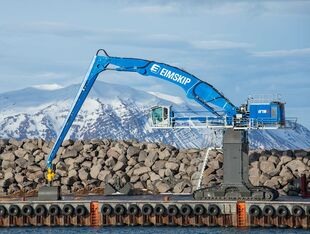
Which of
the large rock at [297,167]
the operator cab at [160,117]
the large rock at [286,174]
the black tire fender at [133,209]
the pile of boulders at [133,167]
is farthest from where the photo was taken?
the large rock at [297,167]

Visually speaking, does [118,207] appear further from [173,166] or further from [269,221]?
[173,166]

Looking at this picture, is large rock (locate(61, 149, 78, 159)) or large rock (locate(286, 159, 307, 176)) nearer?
large rock (locate(286, 159, 307, 176))

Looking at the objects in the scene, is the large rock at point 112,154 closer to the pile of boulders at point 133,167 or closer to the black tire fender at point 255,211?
the pile of boulders at point 133,167

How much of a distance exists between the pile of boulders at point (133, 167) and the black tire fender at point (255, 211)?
1179 cm

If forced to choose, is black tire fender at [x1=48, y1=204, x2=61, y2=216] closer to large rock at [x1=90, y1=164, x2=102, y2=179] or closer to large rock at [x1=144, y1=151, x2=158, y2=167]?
large rock at [x1=90, y1=164, x2=102, y2=179]

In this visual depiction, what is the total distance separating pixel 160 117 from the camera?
6675cm

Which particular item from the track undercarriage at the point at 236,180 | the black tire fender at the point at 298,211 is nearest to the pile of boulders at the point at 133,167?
the track undercarriage at the point at 236,180

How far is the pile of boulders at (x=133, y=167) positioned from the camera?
75750 mm

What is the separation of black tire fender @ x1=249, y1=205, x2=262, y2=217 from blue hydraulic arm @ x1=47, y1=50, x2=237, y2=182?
6.26m

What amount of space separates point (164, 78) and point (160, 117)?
7.19ft

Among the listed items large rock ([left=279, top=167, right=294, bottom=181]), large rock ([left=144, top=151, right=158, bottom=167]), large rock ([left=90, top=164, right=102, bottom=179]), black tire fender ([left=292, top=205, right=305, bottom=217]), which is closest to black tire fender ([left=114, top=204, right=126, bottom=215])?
black tire fender ([left=292, top=205, right=305, bottom=217])

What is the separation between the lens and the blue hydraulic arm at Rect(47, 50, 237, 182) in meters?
65.4

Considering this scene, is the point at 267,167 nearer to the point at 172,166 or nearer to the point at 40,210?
the point at 172,166

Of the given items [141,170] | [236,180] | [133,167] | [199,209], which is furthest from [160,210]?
[133,167]
